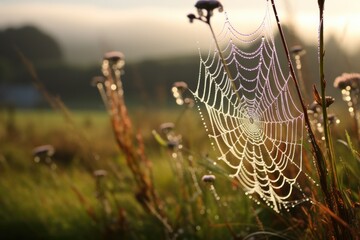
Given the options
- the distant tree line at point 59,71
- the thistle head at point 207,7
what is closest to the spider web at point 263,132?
the thistle head at point 207,7

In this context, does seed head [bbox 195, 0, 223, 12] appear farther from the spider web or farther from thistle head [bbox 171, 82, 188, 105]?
thistle head [bbox 171, 82, 188, 105]

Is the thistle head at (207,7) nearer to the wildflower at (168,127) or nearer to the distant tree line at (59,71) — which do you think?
the wildflower at (168,127)

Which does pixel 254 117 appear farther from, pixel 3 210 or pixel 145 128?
pixel 145 128

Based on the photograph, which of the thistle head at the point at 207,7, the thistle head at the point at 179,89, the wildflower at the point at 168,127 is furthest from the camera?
the wildflower at the point at 168,127

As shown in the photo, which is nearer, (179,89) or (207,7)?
(207,7)

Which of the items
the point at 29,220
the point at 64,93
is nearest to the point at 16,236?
the point at 29,220

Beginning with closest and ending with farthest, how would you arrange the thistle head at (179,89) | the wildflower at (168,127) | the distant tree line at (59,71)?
the thistle head at (179,89)
the wildflower at (168,127)
the distant tree line at (59,71)

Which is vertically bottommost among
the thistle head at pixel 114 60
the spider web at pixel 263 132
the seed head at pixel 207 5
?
the spider web at pixel 263 132

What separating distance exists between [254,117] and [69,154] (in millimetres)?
8436

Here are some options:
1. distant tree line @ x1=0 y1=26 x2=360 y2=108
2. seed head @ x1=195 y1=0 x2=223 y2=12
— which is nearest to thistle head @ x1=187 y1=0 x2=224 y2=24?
seed head @ x1=195 y1=0 x2=223 y2=12

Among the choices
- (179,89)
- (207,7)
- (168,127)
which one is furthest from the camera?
(168,127)

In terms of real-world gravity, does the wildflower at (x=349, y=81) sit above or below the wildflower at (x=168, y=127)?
above

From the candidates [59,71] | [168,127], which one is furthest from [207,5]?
[59,71]

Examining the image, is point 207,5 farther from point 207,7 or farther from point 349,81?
point 349,81
